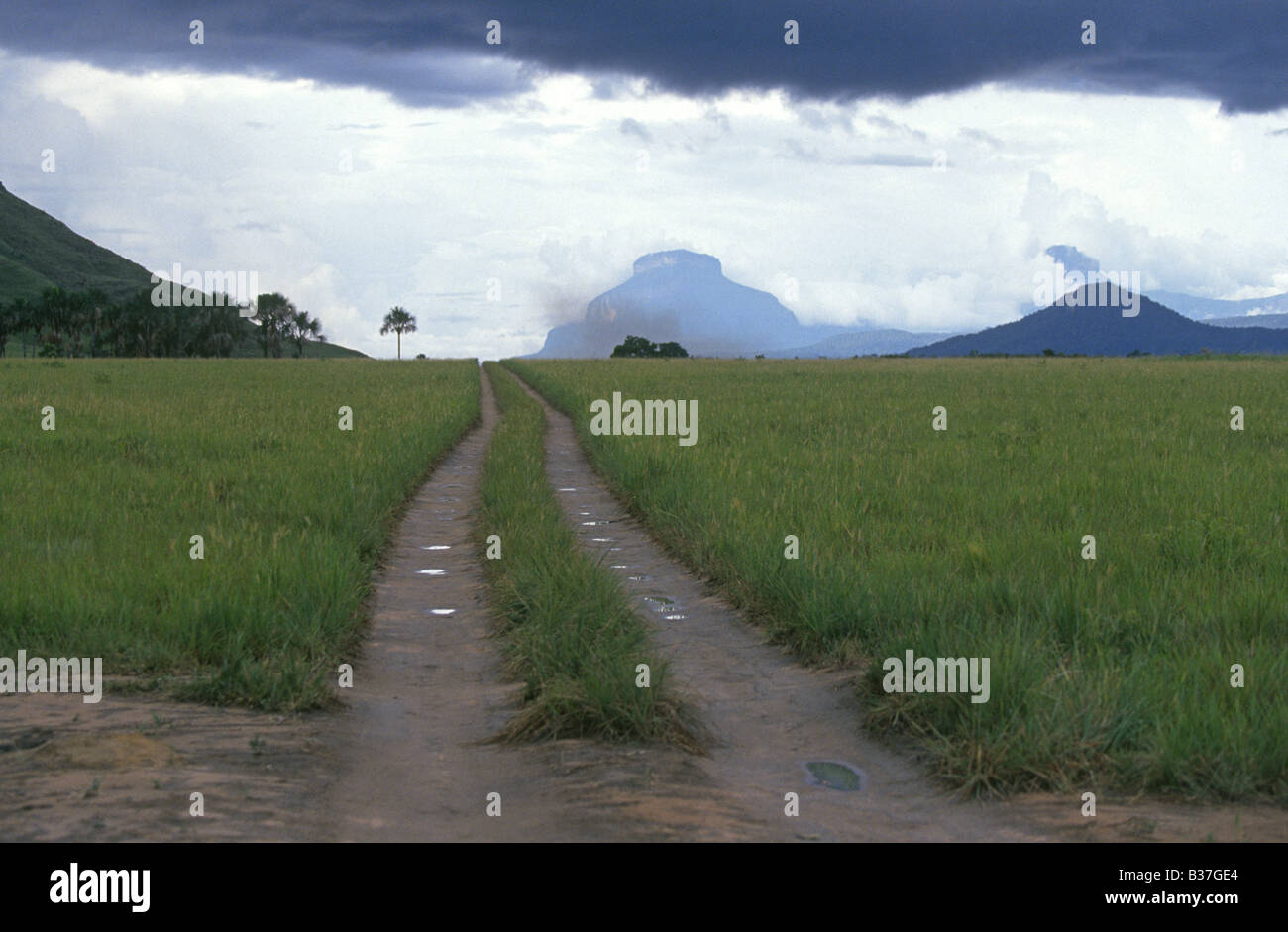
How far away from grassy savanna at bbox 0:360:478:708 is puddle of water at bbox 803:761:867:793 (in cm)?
296

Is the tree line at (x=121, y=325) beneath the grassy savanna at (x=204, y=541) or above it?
above

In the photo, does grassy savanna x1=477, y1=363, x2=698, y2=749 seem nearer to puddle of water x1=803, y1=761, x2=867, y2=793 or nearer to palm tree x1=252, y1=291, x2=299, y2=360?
puddle of water x1=803, y1=761, x2=867, y2=793

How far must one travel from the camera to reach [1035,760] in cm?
530

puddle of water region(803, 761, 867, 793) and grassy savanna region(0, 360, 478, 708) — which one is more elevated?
grassy savanna region(0, 360, 478, 708)

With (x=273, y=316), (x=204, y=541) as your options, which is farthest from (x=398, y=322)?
(x=204, y=541)

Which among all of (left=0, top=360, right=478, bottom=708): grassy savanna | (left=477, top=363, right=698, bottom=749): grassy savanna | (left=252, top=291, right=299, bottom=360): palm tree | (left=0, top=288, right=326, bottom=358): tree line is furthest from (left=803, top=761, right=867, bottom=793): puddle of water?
(left=252, top=291, right=299, bottom=360): palm tree

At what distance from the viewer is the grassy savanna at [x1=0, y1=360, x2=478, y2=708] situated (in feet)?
23.0

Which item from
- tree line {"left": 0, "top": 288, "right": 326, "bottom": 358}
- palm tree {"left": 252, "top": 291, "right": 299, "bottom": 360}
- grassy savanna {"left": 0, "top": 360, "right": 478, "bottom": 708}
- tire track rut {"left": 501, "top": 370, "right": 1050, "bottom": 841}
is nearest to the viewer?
tire track rut {"left": 501, "top": 370, "right": 1050, "bottom": 841}

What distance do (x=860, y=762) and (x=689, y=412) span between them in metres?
21.4

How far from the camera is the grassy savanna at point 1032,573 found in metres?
5.35

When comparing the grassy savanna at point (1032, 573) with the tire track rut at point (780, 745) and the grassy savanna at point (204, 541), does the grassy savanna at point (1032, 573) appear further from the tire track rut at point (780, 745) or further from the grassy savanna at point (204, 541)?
the grassy savanna at point (204, 541)

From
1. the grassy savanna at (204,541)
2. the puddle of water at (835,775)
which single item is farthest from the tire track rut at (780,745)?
the grassy savanna at (204,541)

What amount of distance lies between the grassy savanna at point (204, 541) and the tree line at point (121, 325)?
117727mm
